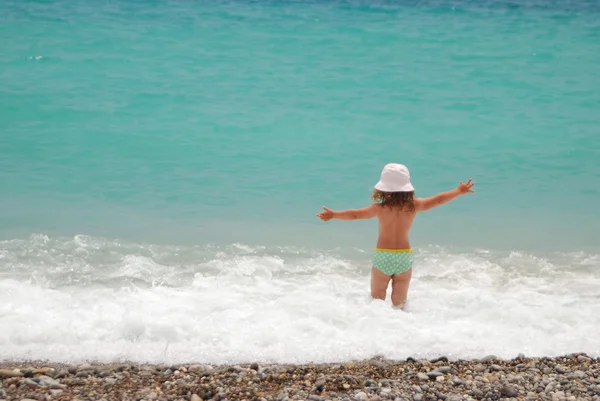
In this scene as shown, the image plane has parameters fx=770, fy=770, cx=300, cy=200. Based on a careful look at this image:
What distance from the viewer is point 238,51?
15.3 m

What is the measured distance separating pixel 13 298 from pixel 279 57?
10.0 m

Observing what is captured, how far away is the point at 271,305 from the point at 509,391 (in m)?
2.10

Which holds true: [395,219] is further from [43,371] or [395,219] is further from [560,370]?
[43,371]

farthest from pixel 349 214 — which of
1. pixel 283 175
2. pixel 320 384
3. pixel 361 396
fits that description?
pixel 283 175

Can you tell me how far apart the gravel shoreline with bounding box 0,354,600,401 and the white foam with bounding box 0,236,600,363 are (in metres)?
0.19

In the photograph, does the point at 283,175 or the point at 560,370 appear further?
the point at 283,175

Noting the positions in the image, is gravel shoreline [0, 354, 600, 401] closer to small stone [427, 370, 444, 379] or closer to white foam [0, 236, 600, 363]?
small stone [427, 370, 444, 379]

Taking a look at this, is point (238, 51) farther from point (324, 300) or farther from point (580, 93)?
point (324, 300)

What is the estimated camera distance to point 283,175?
973 cm

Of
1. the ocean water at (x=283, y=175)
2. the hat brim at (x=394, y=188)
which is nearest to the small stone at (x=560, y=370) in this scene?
the ocean water at (x=283, y=175)

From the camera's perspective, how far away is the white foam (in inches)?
200

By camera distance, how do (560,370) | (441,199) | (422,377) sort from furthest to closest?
(441,199), (560,370), (422,377)

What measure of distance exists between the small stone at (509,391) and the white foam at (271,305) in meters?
0.74

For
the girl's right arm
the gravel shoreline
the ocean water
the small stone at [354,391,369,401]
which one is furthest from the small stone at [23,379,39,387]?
the girl's right arm
